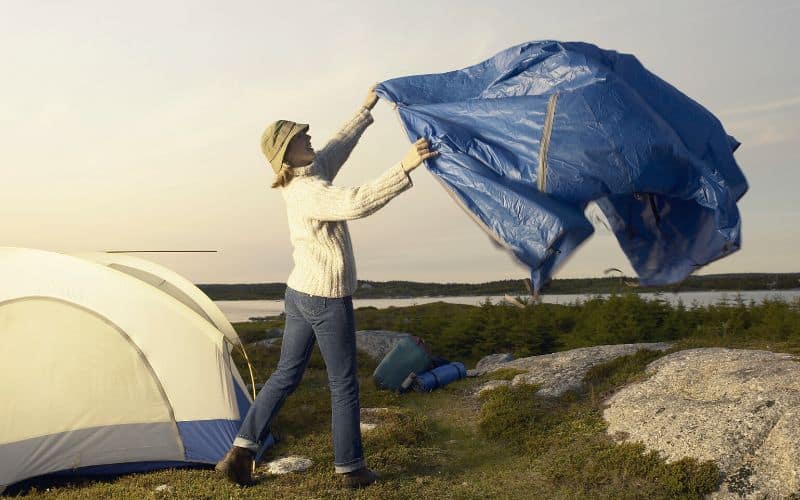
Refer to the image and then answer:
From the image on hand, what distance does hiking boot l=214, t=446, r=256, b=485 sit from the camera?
594 cm

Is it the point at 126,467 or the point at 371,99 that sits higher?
the point at 371,99

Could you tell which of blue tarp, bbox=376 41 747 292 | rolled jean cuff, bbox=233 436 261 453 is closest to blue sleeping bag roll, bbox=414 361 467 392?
rolled jean cuff, bbox=233 436 261 453

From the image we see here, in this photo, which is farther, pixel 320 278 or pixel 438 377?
pixel 438 377

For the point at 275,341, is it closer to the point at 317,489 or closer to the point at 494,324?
the point at 494,324

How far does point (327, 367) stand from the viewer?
5.51 m

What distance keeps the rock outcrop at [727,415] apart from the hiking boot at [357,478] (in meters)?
2.84

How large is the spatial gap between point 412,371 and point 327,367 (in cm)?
577

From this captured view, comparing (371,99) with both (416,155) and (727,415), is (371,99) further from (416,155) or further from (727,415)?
(727,415)

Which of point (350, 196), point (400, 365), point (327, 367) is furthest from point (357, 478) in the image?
point (400, 365)

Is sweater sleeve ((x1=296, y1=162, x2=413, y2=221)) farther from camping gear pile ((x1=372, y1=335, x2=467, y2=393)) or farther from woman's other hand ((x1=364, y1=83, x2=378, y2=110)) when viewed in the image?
camping gear pile ((x1=372, y1=335, x2=467, y2=393))

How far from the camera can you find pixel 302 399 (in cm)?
994

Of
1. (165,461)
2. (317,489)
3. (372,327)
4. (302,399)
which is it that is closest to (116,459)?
(165,461)

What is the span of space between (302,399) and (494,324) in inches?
323

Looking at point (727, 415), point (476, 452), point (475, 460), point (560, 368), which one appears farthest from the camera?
point (560, 368)
